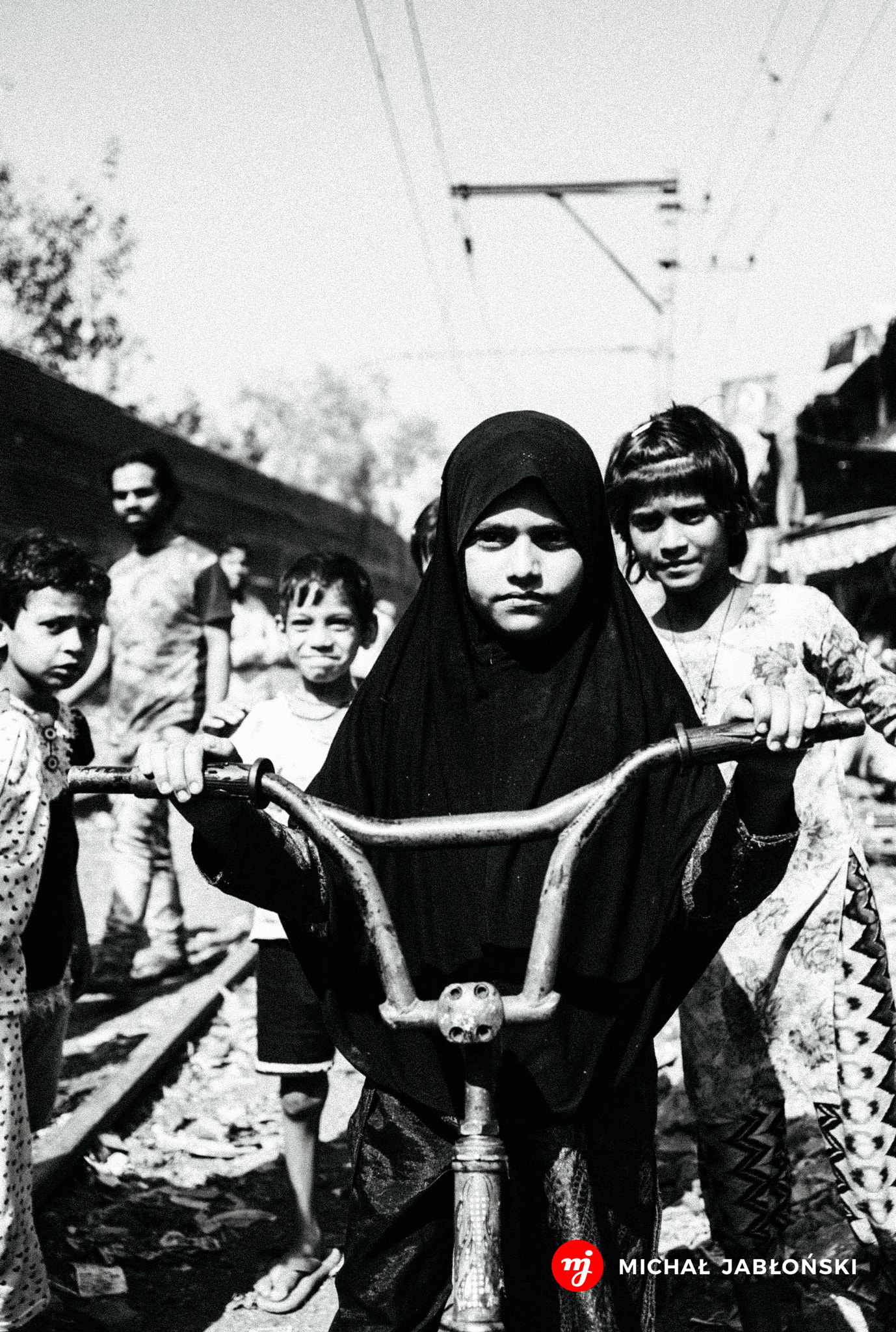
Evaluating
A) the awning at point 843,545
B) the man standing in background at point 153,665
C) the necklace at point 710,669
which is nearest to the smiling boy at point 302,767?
the necklace at point 710,669

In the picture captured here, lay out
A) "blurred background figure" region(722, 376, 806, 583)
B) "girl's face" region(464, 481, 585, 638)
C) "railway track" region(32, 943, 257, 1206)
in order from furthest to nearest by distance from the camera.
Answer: "blurred background figure" region(722, 376, 806, 583) < "railway track" region(32, 943, 257, 1206) < "girl's face" region(464, 481, 585, 638)

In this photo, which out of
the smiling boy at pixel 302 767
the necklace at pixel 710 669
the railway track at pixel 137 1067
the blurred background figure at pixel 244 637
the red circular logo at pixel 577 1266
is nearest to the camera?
the red circular logo at pixel 577 1266

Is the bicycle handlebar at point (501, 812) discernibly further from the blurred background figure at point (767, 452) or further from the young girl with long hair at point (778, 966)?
the blurred background figure at point (767, 452)

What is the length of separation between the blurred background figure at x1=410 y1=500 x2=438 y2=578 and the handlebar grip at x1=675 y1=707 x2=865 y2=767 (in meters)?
2.88

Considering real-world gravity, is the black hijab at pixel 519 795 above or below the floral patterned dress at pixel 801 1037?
above

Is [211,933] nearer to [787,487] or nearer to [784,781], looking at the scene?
[784,781]

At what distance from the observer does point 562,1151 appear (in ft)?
7.18

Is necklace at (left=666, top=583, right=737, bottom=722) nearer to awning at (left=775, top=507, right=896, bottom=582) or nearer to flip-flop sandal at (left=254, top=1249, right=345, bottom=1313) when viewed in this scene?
flip-flop sandal at (left=254, top=1249, right=345, bottom=1313)

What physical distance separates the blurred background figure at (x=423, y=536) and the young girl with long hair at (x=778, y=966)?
1.51 metres

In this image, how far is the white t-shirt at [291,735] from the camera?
4172 millimetres

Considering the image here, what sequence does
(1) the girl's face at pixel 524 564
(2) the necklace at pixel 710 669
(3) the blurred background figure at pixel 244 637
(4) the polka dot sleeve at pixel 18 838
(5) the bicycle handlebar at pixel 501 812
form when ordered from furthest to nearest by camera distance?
(3) the blurred background figure at pixel 244 637
(2) the necklace at pixel 710 669
(4) the polka dot sleeve at pixel 18 838
(1) the girl's face at pixel 524 564
(5) the bicycle handlebar at pixel 501 812

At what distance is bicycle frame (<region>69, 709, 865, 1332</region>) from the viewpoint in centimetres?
180

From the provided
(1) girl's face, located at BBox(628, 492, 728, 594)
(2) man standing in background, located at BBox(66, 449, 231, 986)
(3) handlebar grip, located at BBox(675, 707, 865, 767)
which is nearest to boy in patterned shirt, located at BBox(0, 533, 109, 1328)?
(1) girl's face, located at BBox(628, 492, 728, 594)

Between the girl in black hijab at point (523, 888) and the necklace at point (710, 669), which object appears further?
the necklace at point (710, 669)
